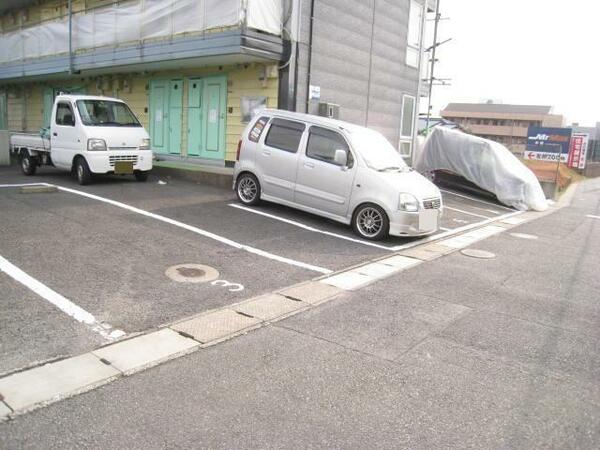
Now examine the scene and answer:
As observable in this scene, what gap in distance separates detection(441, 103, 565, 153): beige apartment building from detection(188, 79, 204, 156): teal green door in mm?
86029

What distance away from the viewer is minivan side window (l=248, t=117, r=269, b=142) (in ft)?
33.3

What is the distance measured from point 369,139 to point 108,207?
502 centimetres

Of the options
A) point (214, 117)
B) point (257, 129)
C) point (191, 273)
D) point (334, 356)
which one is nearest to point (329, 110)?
point (214, 117)

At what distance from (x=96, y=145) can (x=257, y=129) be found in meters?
3.93

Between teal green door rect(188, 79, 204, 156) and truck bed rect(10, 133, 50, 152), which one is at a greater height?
teal green door rect(188, 79, 204, 156)

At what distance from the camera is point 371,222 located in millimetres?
8812

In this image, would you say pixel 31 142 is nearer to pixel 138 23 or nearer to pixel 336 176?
pixel 138 23

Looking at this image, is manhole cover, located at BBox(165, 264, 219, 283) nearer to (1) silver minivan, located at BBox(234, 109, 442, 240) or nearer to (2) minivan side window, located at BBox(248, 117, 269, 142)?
(1) silver minivan, located at BBox(234, 109, 442, 240)

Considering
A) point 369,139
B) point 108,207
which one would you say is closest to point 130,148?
point 108,207

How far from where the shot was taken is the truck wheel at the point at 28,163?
44.4 ft

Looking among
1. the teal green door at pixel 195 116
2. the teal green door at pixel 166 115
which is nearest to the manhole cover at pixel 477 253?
the teal green door at pixel 195 116

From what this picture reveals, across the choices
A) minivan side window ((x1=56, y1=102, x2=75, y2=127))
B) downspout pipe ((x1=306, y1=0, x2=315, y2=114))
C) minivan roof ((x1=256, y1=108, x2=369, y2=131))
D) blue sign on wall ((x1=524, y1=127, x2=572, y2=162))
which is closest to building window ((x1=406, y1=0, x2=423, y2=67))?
downspout pipe ((x1=306, y1=0, x2=315, y2=114))

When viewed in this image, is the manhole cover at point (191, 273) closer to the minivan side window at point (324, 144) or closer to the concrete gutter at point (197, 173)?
the minivan side window at point (324, 144)

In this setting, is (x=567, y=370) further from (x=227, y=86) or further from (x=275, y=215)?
(x=227, y=86)
